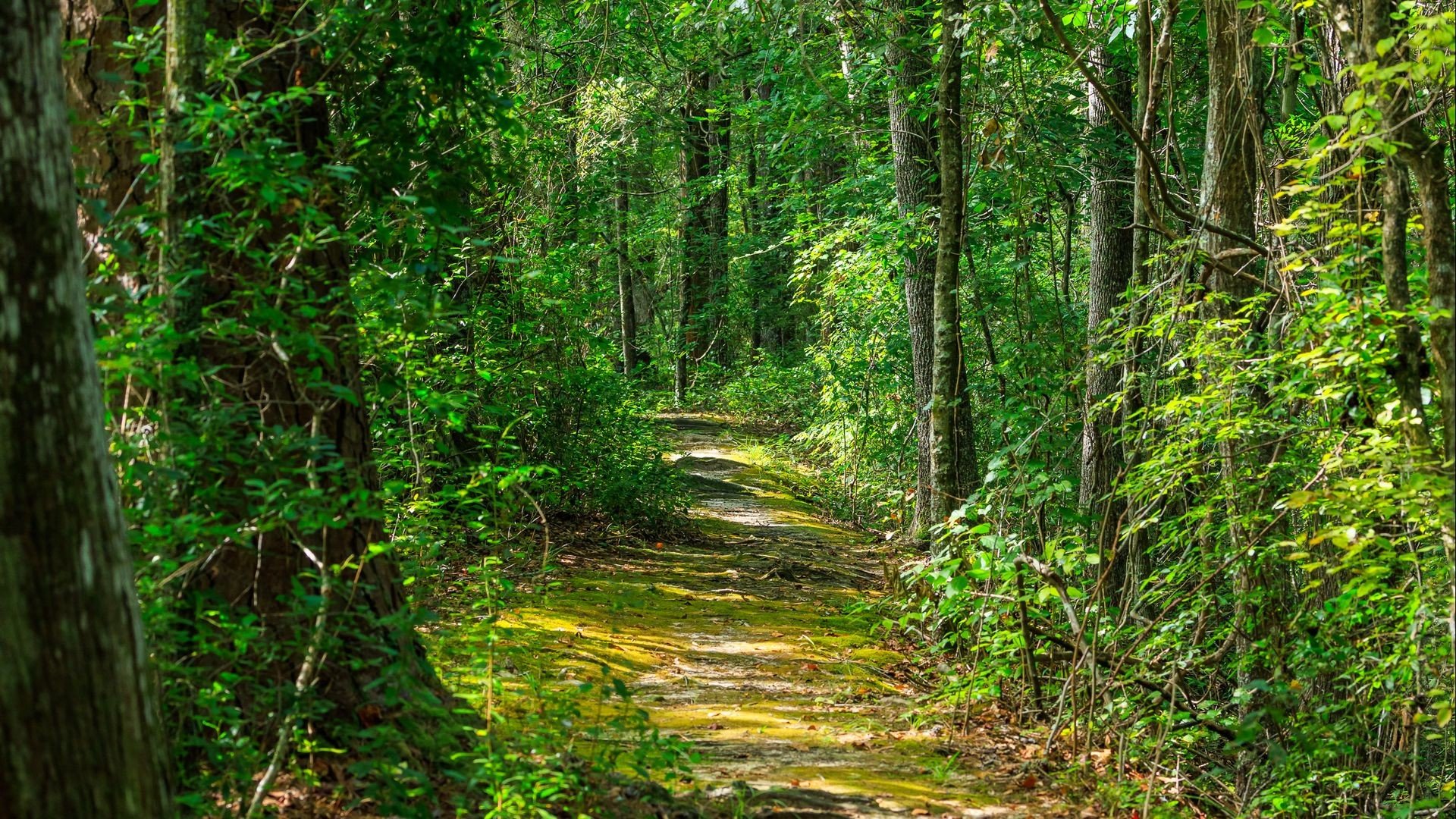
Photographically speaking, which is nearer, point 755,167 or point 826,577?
point 826,577

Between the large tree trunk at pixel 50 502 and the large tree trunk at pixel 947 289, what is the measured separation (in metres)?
6.41

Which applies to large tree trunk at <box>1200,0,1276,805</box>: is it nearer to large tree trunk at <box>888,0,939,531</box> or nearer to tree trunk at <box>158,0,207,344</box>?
large tree trunk at <box>888,0,939,531</box>

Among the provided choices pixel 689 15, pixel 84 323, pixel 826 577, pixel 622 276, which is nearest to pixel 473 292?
pixel 689 15

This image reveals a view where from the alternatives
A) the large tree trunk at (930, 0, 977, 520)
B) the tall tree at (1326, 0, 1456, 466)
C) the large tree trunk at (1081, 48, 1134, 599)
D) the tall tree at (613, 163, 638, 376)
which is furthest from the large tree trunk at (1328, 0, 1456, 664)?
the tall tree at (613, 163, 638, 376)

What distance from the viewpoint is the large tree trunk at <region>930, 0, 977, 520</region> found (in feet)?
26.4

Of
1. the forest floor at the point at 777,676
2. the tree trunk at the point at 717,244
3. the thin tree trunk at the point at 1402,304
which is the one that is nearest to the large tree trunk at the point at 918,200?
the forest floor at the point at 777,676

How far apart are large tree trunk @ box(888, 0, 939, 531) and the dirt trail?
1503 millimetres

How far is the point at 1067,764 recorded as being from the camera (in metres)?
5.59

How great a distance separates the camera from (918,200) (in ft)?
36.0

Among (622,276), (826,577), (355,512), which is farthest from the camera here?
(622,276)

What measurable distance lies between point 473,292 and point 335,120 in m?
5.33

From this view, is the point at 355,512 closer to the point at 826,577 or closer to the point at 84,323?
the point at 84,323

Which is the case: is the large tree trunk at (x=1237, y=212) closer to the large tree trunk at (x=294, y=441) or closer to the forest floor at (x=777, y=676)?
the forest floor at (x=777, y=676)

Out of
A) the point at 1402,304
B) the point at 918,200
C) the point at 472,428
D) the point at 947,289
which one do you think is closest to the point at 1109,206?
the point at 918,200
